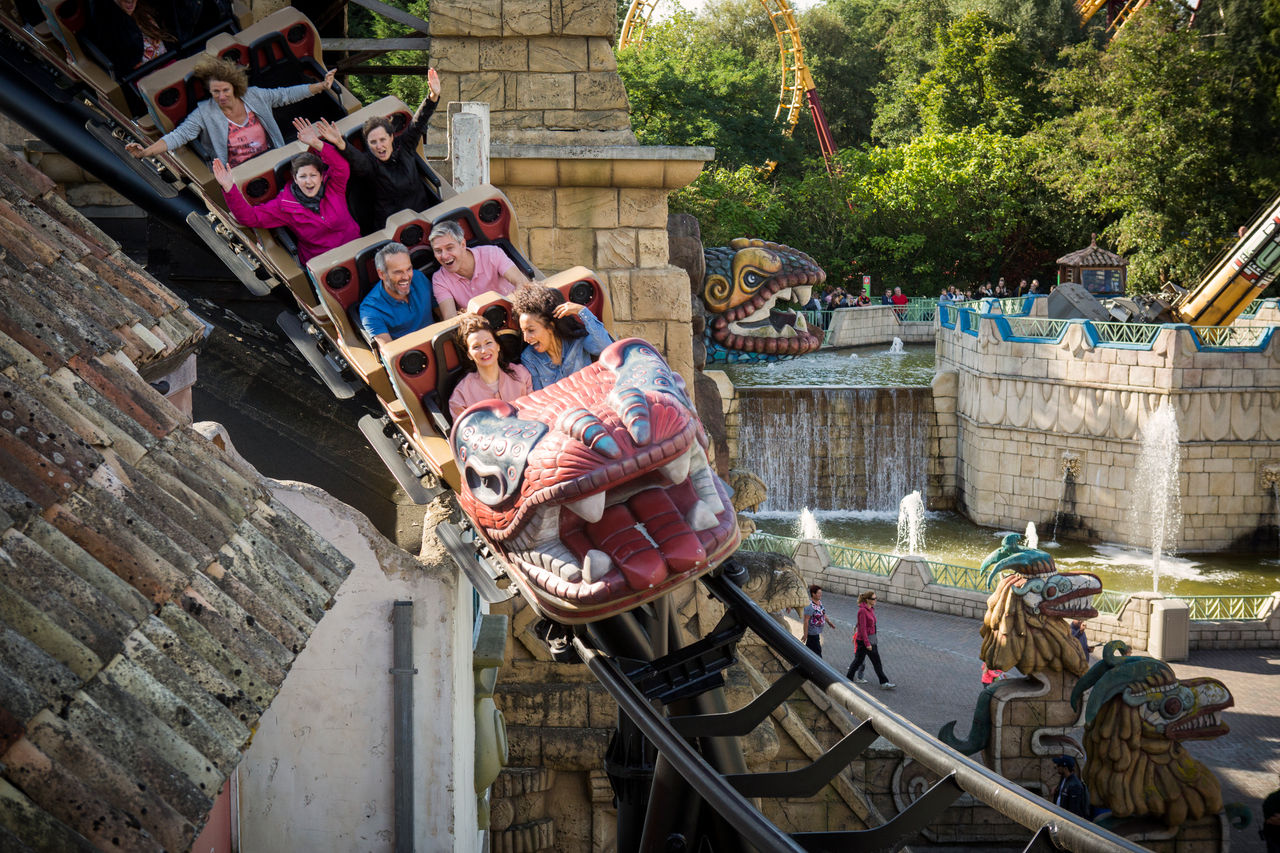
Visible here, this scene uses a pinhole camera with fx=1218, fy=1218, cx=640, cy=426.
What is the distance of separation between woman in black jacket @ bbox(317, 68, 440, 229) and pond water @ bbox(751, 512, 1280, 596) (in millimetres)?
12515

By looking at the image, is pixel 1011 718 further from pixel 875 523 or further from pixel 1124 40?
pixel 1124 40

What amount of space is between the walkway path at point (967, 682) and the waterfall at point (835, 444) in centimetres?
560

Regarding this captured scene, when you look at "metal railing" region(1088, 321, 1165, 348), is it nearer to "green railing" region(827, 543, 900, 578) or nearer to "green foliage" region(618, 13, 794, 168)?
"green railing" region(827, 543, 900, 578)

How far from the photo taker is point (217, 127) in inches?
280

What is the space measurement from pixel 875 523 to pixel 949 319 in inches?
174

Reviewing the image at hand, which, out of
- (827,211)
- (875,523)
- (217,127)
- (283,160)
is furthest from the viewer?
(827,211)

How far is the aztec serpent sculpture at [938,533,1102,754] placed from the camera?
880cm

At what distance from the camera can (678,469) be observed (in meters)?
4.26

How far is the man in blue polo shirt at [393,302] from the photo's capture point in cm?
579

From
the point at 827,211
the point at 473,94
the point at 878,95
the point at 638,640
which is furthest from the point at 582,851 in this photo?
the point at 878,95

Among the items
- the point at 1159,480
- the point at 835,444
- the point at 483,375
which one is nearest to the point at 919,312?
the point at 835,444

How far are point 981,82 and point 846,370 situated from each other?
1284cm

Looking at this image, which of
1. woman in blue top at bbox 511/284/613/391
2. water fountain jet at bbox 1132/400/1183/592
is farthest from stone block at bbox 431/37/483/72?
water fountain jet at bbox 1132/400/1183/592

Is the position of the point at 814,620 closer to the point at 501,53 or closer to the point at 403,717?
the point at 501,53
